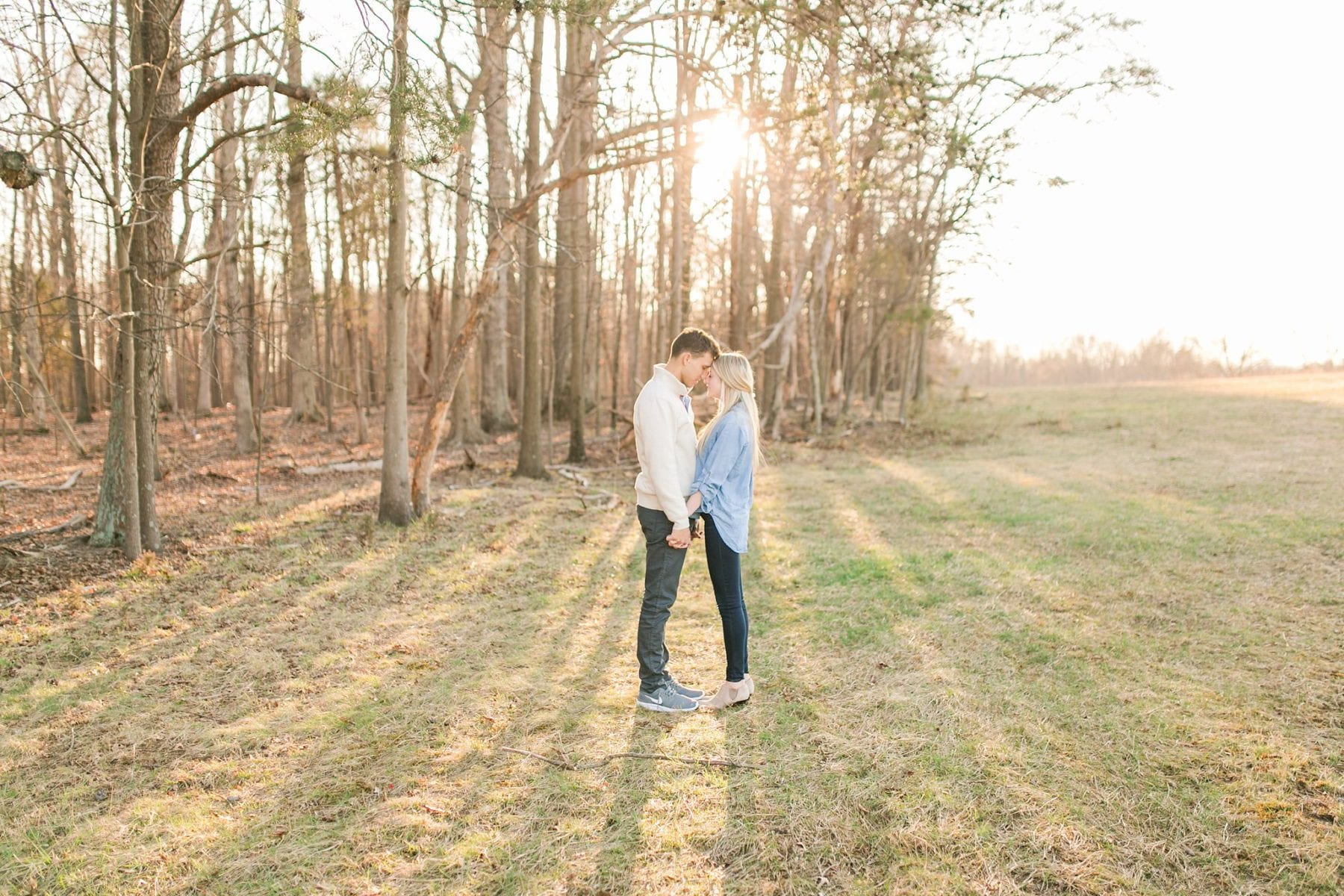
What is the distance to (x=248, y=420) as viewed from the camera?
14.3 meters

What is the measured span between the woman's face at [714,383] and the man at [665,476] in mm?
39

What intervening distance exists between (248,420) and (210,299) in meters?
9.45

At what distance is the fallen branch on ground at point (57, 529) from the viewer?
6891 millimetres

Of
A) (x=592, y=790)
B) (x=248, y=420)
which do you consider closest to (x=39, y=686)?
(x=592, y=790)

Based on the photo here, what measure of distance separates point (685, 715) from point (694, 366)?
1809 mm

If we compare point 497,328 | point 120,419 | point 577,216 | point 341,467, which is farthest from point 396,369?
point 497,328

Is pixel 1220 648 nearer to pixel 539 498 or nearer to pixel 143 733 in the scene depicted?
pixel 143 733

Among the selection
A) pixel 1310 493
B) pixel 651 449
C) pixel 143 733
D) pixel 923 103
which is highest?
pixel 923 103

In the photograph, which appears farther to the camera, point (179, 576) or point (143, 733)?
point (179, 576)

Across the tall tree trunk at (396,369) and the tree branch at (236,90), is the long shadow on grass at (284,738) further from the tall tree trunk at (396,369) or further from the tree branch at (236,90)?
the tree branch at (236,90)

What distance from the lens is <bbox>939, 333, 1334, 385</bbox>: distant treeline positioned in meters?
49.2

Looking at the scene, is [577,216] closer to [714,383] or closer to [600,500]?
[600,500]

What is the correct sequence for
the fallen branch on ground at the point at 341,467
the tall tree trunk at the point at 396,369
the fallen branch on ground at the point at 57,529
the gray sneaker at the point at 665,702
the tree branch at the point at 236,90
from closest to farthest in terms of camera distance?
the gray sneaker at the point at 665,702 → the tree branch at the point at 236,90 → the fallen branch on ground at the point at 57,529 → the tall tree trunk at the point at 396,369 → the fallen branch on ground at the point at 341,467

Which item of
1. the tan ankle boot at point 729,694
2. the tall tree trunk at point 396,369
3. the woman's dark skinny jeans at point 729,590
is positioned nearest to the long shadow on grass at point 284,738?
the tan ankle boot at point 729,694
